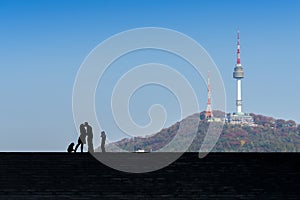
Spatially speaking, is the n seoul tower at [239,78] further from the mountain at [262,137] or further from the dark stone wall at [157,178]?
the dark stone wall at [157,178]

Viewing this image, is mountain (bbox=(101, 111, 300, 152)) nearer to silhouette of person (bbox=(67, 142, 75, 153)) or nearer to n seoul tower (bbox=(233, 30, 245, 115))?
n seoul tower (bbox=(233, 30, 245, 115))

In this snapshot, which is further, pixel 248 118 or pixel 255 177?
pixel 248 118

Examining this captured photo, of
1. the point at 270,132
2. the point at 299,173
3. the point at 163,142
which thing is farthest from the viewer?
the point at 270,132

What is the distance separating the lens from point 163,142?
5444 centimetres

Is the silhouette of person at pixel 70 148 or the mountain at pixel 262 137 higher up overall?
the mountain at pixel 262 137

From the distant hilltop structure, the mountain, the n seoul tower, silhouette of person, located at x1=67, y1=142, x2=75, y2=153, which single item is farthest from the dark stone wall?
the n seoul tower

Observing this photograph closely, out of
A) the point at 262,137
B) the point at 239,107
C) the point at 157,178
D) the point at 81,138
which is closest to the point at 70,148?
the point at 81,138

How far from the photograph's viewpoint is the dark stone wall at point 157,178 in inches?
619

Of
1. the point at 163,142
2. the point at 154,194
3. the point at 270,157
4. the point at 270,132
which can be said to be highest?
the point at 270,132

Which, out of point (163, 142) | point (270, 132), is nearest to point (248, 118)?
point (270, 132)

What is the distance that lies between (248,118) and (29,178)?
14065 cm

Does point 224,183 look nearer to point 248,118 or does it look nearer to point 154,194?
point 154,194

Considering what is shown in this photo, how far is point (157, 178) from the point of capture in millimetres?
16453

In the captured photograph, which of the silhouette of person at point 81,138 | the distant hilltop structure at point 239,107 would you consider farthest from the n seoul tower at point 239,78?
the silhouette of person at point 81,138
